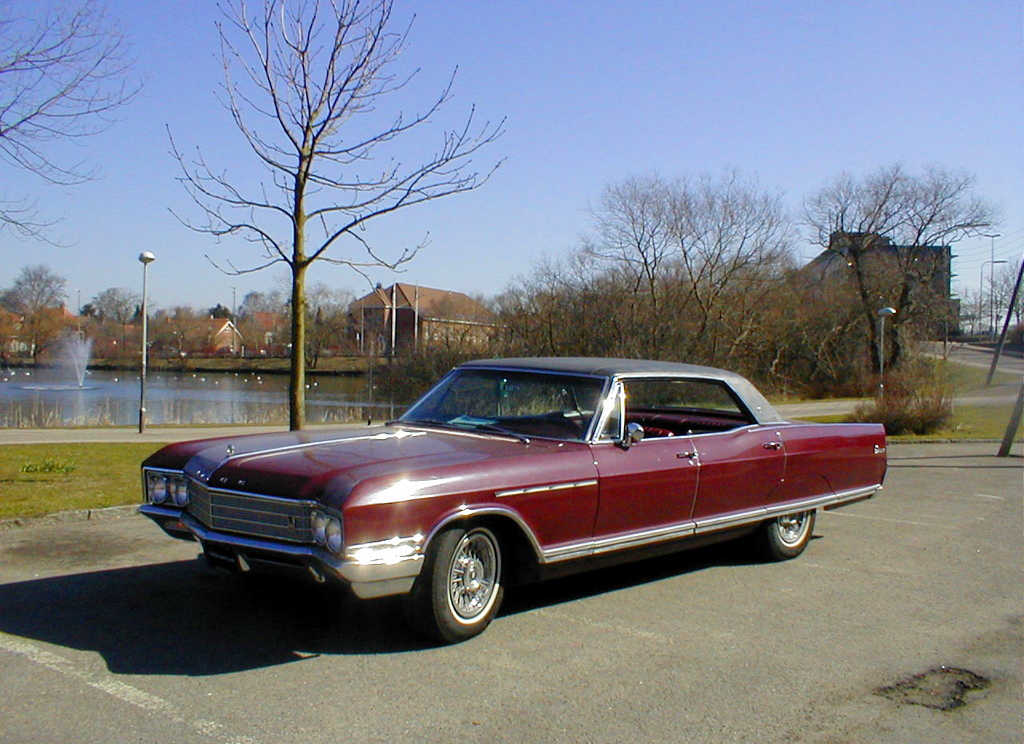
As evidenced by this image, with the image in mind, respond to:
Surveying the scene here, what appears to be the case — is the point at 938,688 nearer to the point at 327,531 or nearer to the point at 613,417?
the point at 613,417

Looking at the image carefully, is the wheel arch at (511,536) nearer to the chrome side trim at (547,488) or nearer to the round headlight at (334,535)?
the chrome side trim at (547,488)

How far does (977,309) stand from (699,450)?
201 ft

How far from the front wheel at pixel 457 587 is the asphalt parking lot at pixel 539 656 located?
0.13 m

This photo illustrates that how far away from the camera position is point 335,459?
5320 millimetres

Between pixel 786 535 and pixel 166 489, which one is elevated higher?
pixel 166 489

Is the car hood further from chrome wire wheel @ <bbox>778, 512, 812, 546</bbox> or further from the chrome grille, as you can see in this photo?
chrome wire wheel @ <bbox>778, 512, 812, 546</bbox>

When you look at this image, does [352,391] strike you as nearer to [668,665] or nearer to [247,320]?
[668,665]

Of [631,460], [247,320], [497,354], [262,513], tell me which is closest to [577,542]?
[631,460]

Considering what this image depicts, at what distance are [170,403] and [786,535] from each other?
32.1 m

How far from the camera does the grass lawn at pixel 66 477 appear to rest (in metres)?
9.40

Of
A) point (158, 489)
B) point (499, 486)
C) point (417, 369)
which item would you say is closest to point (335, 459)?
point (499, 486)

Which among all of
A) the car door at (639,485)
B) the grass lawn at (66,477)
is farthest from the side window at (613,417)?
the grass lawn at (66,477)

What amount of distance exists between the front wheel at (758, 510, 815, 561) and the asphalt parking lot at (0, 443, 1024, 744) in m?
0.16

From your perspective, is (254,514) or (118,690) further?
(254,514)
